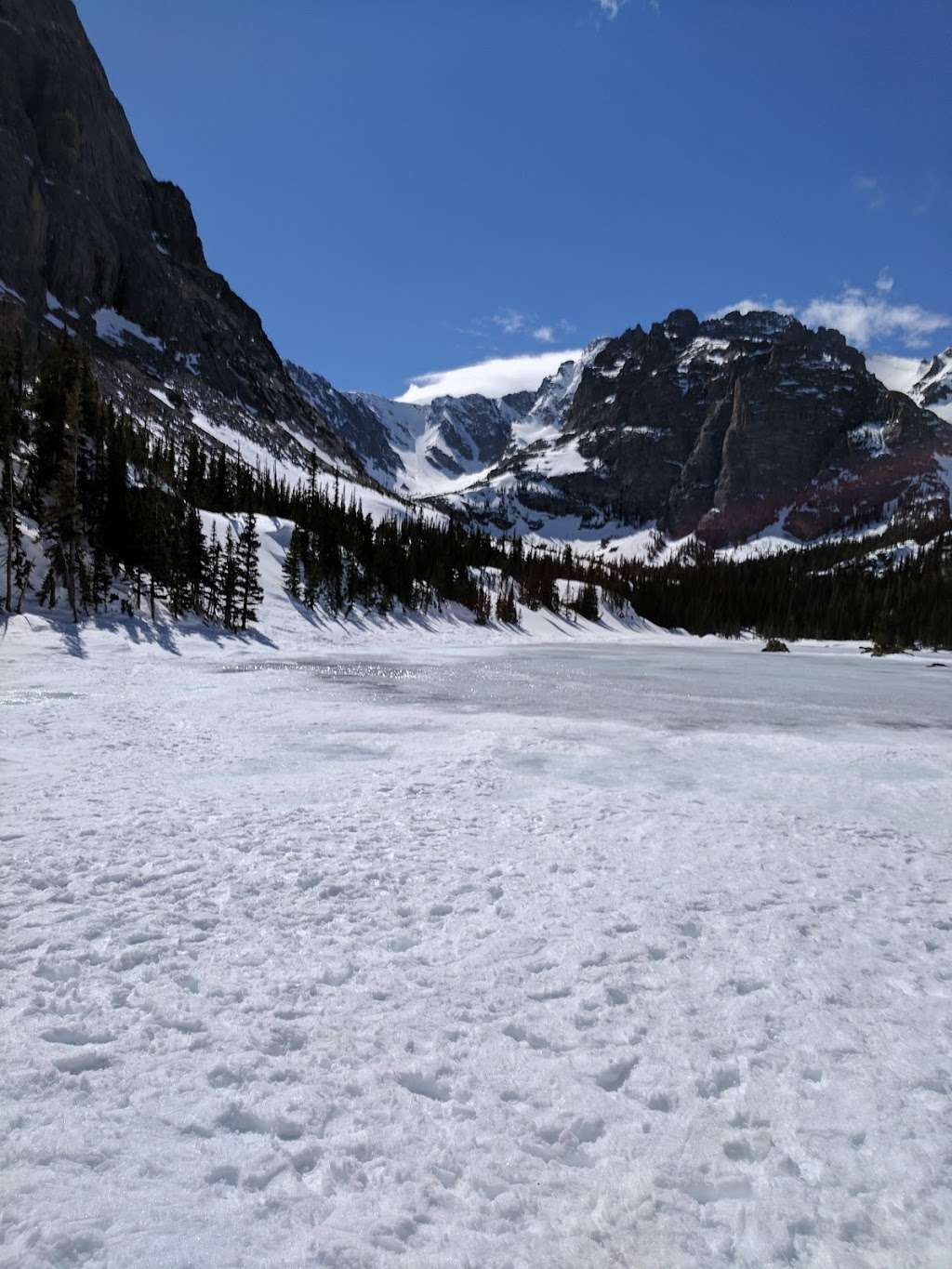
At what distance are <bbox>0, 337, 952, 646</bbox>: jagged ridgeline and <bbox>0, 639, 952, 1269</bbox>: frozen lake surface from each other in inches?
1287

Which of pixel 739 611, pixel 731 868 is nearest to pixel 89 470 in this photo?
pixel 731 868

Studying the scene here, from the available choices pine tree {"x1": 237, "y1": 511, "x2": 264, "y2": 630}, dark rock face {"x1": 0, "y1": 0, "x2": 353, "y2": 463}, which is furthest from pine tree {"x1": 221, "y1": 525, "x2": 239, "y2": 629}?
dark rock face {"x1": 0, "y1": 0, "x2": 353, "y2": 463}

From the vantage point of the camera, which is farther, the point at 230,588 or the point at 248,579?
the point at 248,579

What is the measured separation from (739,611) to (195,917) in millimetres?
129004

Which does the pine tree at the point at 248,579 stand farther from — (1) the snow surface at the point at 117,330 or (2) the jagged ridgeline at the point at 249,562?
(1) the snow surface at the point at 117,330

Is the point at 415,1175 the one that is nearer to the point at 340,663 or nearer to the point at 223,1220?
the point at 223,1220

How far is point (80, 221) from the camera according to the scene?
161500mm

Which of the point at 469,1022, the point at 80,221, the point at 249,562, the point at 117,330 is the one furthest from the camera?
the point at 117,330

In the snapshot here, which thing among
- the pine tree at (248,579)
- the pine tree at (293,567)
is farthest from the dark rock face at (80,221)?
the pine tree at (248,579)

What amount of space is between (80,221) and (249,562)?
178622mm

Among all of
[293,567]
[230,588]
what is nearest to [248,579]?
[230,588]

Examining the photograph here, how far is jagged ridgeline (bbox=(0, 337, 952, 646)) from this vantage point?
38531mm

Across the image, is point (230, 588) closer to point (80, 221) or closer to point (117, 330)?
point (117, 330)

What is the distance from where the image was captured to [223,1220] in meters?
2.47
